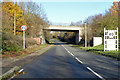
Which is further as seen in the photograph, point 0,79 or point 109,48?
point 109,48

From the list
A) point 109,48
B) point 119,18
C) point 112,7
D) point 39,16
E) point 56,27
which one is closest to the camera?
point 109,48

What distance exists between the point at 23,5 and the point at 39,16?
7549mm

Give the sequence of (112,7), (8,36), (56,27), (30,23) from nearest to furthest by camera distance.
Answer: (8,36), (30,23), (112,7), (56,27)

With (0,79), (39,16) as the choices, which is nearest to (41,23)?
(39,16)

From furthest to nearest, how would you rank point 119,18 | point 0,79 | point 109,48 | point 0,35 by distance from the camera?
point 119,18 < point 109,48 < point 0,35 < point 0,79

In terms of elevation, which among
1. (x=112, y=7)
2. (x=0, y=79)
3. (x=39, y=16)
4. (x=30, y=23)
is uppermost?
(x=112, y=7)

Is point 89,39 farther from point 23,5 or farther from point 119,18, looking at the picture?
point 23,5

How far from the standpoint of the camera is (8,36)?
16.9 meters

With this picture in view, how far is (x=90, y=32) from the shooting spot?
135 feet

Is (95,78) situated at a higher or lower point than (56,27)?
lower

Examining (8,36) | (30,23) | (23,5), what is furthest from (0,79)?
(23,5)

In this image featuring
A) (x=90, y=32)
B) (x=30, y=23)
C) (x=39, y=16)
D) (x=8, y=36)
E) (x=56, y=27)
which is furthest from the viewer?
(x=56, y=27)

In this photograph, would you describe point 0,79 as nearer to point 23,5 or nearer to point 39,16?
point 23,5

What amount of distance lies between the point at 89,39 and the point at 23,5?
19.5 m
